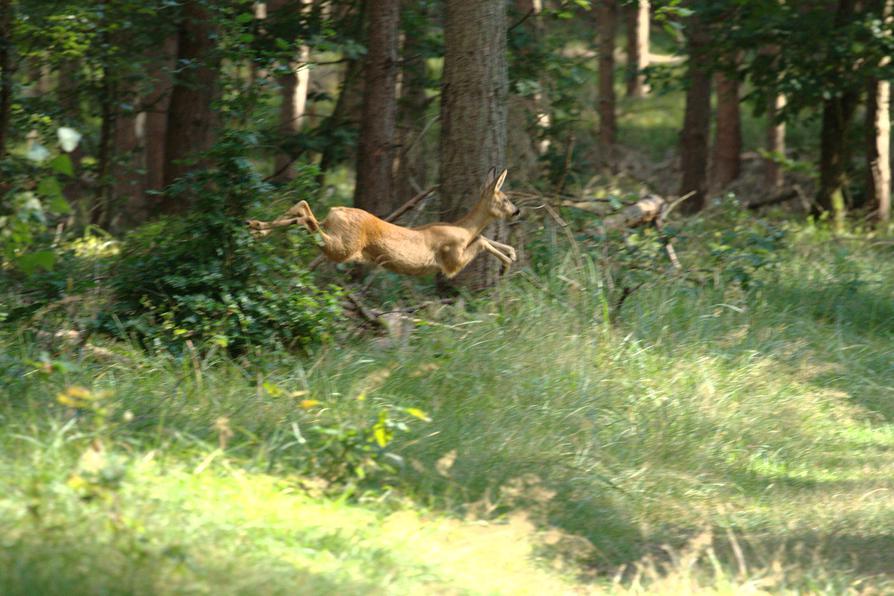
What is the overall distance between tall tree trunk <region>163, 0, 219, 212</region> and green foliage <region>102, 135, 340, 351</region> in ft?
13.9

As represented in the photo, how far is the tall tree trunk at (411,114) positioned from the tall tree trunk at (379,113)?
1.81 feet

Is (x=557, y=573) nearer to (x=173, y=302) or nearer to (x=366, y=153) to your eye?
(x=173, y=302)

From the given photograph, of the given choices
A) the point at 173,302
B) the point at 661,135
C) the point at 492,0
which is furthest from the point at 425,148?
the point at 661,135

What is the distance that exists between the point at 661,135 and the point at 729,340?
19911 mm

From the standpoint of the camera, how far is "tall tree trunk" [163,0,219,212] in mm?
13026

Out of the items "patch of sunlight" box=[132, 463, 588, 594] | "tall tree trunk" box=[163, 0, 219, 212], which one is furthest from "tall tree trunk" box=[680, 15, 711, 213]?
"patch of sunlight" box=[132, 463, 588, 594]

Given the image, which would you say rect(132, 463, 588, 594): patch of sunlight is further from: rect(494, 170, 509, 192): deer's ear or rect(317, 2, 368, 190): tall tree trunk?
rect(317, 2, 368, 190): tall tree trunk

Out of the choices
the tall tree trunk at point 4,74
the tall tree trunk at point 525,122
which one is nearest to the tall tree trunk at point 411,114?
the tall tree trunk at point 525,122

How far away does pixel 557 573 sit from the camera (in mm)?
6355

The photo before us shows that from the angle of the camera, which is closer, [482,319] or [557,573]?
[557,573]

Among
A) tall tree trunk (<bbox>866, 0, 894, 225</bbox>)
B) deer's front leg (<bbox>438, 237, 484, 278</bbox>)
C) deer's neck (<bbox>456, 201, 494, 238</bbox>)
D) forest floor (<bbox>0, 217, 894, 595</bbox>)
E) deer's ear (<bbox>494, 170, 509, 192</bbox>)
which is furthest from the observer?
tall tree trunk (<bbox>866, 0, 894, 225</bbox>)

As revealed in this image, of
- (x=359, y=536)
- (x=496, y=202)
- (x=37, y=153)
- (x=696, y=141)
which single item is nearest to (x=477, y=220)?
(x=496, y=202)

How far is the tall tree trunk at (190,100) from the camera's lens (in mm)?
13026

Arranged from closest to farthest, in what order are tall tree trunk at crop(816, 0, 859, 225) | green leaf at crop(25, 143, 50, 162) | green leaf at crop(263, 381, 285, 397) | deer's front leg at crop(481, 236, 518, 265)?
green leaf at crop(25, 143, 50, 162), green leaf at crop(263, 381, 285, 397), deer's front leg at crop(481, 236, 518, 265), tall tree trunk at crop(816, 0, 859, 225)
